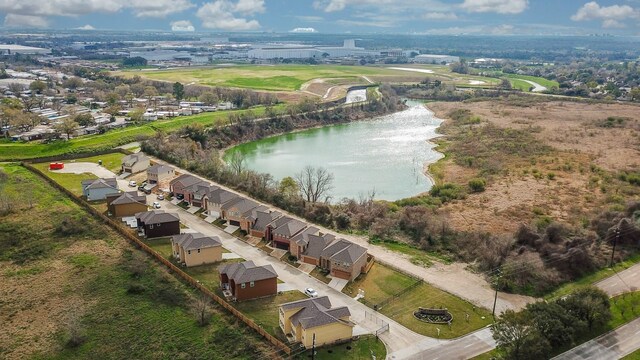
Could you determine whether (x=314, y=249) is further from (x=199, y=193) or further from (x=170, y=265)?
(x=199, y=193)

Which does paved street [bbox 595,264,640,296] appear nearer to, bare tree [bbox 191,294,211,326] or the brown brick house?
the brown brick house

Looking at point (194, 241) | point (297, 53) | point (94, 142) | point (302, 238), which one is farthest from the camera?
point (297, 53)

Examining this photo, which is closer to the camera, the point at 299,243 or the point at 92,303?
the point at 92,303

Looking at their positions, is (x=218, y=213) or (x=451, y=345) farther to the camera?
(x=218, y=213)

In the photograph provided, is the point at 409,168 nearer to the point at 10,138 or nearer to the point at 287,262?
the point at 287,262

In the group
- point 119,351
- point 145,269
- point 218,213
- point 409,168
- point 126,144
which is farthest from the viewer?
point 126,144

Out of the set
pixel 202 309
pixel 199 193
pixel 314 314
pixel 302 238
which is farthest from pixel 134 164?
pixel 314 314

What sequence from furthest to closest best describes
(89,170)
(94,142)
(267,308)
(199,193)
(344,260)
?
(94,142), (89,170), (199,193), (344,260), (267,308)

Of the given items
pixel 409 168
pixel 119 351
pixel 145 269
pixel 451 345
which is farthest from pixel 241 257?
pixel 409 168
